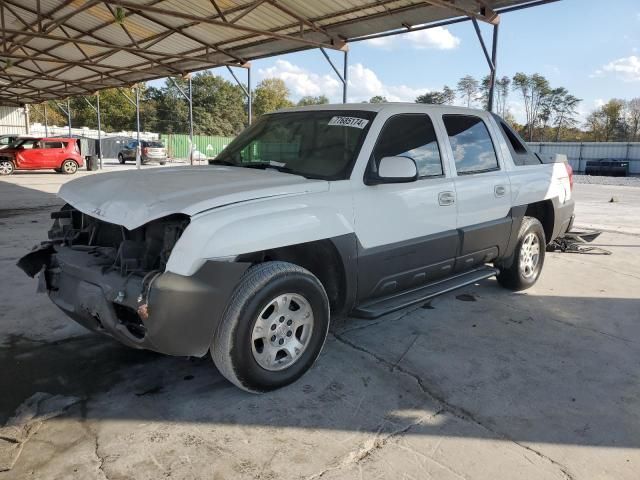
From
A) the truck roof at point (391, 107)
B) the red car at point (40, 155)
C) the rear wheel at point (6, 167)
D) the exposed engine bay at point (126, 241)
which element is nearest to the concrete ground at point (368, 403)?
the exposed engine bay at point (126, 241)

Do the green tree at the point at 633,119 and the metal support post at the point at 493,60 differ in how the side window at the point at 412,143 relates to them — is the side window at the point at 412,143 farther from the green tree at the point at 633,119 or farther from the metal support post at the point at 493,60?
the green tree at the point at 633,119

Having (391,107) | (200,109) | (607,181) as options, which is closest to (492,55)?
(391,107)

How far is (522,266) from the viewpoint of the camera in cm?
528

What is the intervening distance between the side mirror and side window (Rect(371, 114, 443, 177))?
13 centimetres

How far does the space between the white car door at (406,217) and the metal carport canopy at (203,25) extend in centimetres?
608

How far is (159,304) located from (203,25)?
1166 centimetres

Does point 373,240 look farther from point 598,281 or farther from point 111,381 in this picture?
point 598,281

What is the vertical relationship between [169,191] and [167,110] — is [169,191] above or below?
below

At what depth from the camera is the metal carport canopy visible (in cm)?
977

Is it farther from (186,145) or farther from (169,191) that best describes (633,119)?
(169,191)

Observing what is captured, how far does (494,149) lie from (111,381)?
3.87 meters

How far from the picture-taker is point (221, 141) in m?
47.8

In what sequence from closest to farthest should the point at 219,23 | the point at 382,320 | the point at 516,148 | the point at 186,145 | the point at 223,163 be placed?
1. the point at 223,163
2. the point at 382,320
3. the point at 516,148
4. the point at 219,23
5. the point at 186,145

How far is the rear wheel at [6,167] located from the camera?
21188 millimetres
